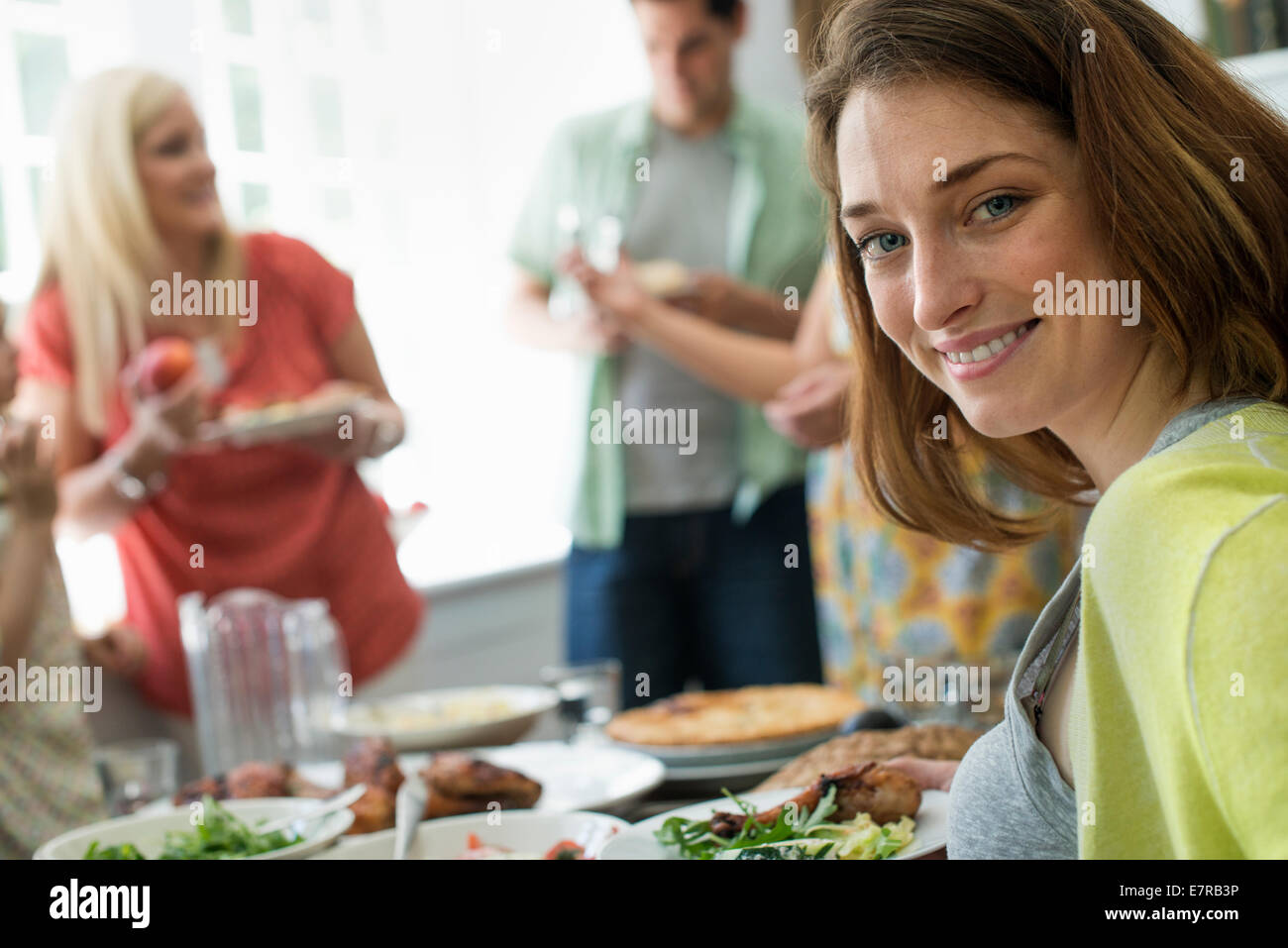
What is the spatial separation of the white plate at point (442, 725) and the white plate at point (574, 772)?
0.7 inches

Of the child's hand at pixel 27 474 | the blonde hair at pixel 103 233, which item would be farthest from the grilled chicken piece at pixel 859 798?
the blonde hair at pixel 103 233

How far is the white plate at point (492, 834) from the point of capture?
953 millimetres

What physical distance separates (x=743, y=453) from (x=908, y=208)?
1466 mm

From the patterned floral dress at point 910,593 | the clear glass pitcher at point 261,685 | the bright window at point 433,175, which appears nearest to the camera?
the patterned floral dress at point 910,593

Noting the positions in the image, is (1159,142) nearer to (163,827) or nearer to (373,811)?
(373,811)

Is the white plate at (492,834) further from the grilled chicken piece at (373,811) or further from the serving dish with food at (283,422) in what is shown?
the serving dish with food at (283,422)


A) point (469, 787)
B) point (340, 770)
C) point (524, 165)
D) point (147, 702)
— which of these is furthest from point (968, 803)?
point (524, 165)

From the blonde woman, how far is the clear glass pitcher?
0.42 metres

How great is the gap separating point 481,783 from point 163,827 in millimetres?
279

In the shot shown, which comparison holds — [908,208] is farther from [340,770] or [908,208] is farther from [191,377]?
[191,377]

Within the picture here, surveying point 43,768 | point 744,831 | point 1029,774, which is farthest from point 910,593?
point 43,768

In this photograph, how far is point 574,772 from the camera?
121 centimetres

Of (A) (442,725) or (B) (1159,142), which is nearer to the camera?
(B) (1159,142)

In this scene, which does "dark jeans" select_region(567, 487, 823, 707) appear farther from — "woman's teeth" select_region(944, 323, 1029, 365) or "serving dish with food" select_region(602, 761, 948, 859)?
"woman's teeth" select_region(944, 323, 1029, 365)
